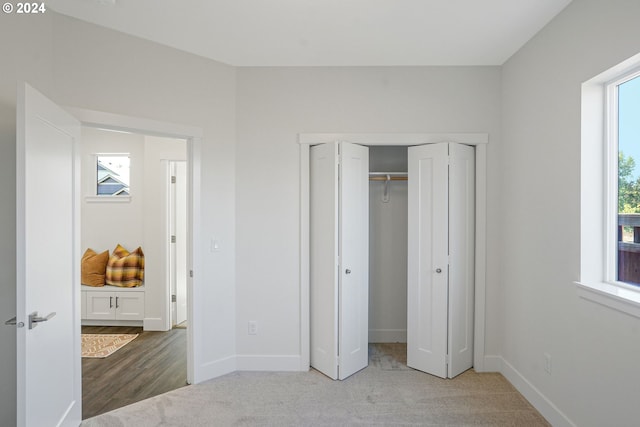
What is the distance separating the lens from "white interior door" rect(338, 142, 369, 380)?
3.01 metres

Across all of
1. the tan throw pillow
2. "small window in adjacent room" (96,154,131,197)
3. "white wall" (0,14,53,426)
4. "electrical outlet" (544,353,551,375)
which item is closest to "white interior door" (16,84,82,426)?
"white wall" (0,14,53,426)

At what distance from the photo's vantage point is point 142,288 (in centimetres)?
427

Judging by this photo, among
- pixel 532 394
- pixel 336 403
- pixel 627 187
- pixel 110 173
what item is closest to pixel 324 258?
pixel 336 403

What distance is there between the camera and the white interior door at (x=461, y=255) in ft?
9.86

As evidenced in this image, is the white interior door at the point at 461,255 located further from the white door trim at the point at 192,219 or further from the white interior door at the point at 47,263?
the white interior door at the point at 47,263

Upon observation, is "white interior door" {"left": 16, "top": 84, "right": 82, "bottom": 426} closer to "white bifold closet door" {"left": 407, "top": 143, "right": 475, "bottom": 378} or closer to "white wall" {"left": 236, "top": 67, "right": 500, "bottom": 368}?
"white wall" {"left": 236, "top": 67, "right": 500, "bottom": 368}

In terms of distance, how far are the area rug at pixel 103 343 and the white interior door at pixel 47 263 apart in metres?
1.39

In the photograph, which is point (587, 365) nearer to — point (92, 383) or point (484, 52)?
point (484, 52)

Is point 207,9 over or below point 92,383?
over

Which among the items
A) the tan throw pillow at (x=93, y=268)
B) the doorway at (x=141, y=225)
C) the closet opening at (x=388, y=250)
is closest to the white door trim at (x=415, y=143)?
the closet opening at (x=388, y=250)

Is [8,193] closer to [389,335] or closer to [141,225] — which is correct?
[141,225]

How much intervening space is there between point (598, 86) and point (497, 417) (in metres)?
2.29

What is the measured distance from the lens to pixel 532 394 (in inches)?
102

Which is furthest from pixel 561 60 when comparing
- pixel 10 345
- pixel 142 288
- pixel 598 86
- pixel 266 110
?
pixel 142 288
